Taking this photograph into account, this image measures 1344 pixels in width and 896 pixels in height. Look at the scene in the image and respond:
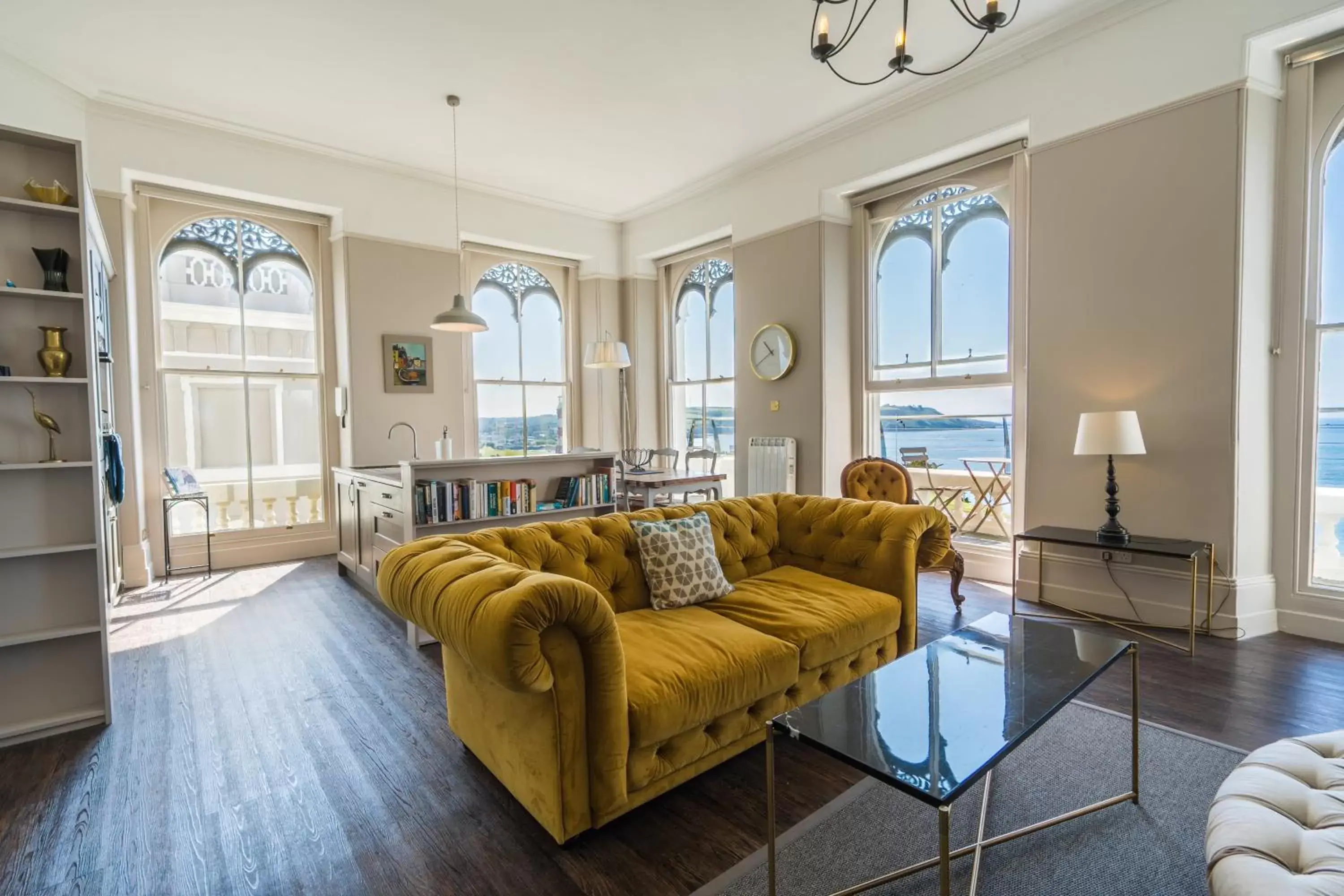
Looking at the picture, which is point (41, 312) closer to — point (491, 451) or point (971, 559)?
point (491, 451)

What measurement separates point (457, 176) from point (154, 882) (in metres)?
5.94

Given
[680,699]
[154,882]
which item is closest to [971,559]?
[680,699]

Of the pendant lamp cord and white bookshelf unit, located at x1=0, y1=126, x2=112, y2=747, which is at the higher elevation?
the pendant lamp cord

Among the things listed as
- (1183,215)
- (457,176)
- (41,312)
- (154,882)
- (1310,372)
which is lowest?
(154,882)

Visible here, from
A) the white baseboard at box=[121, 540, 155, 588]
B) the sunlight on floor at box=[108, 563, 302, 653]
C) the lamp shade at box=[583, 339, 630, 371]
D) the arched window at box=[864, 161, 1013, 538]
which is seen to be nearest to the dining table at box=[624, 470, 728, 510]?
the lamp shade at box=[583, 339, 630, 371]

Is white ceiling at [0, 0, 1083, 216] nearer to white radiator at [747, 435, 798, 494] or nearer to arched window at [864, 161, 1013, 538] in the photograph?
arched window at [864, 161, 1013, 538]

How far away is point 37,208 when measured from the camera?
2.51 m

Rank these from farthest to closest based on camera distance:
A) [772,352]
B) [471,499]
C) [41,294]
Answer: [772,352], [471,499], [41,294]

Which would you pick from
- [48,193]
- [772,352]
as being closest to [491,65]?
[48,193]

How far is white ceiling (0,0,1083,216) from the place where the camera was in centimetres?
369

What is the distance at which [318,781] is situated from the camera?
7.35 ft

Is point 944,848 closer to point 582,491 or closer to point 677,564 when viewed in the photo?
point 677,564

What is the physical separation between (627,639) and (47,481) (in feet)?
8.13

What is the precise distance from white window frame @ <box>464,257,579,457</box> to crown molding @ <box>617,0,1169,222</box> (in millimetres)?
1878
